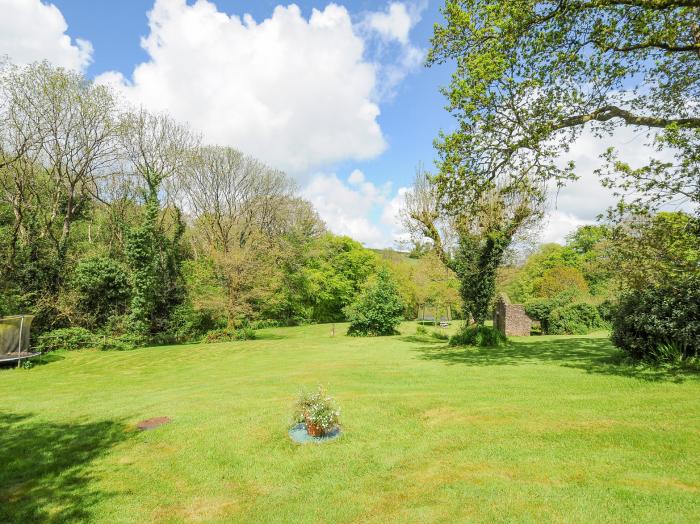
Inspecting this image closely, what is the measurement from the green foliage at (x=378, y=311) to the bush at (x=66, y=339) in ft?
57.3

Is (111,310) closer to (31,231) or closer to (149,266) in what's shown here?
(149,266)

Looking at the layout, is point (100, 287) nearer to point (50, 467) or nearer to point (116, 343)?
point (116, 343)

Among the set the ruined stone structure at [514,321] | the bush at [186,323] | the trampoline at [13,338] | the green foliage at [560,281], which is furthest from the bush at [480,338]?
the green foliage at [560,281]

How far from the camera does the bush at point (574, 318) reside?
28.3 metres

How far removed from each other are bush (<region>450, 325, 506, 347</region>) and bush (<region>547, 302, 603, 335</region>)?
39.7ft

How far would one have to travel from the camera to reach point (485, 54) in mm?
10750

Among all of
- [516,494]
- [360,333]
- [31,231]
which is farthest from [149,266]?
[516,494]

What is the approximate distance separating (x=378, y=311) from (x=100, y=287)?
63.6ft

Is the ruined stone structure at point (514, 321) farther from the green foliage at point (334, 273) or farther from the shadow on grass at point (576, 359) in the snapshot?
the green foliage at point (334, 273)

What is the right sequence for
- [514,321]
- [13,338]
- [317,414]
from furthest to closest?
[514,321] → [13,338] → [317,414]

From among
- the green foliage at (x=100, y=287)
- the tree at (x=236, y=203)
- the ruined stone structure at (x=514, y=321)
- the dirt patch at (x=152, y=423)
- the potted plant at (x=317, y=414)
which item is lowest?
the dirt patch at (x=152, y=423)

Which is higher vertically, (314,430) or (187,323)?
(187,323)

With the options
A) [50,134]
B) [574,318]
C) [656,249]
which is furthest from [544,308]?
[50,134]

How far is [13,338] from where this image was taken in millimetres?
16797
